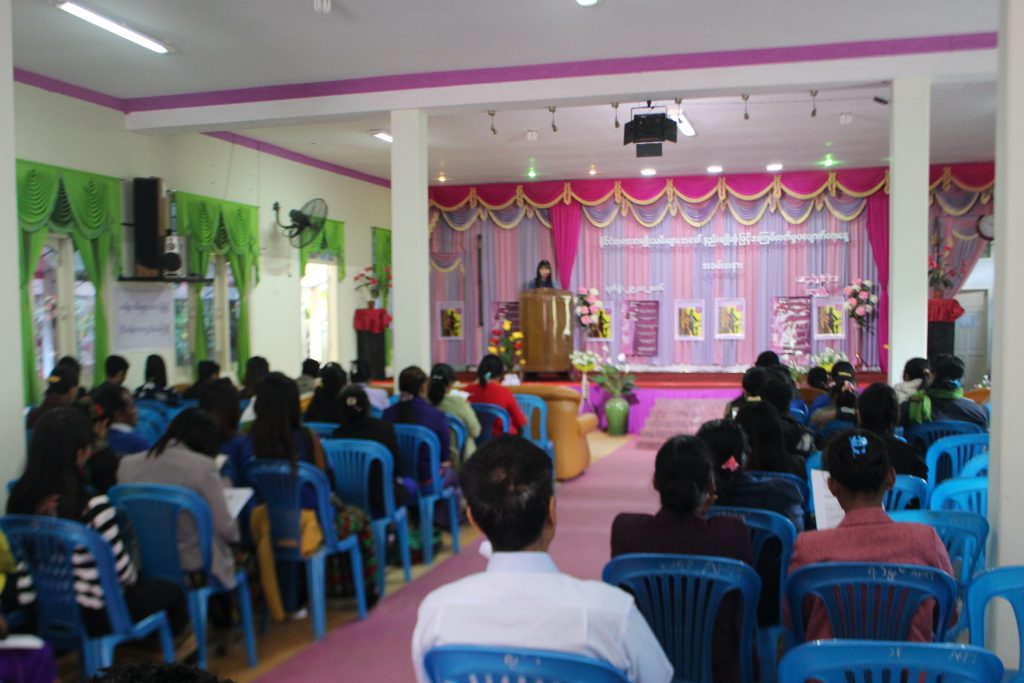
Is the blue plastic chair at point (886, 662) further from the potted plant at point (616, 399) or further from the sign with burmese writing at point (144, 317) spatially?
the potted plant at point (616, 399)

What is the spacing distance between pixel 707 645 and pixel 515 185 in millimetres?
10835

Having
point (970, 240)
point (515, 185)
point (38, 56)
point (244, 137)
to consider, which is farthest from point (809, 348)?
point (38, 56)

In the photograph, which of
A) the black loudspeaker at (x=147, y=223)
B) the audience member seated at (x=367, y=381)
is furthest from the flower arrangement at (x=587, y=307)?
the black loudspeaker at (x=147, y=223)

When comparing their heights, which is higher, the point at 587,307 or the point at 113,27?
the point at 113,27

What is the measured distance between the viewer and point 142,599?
9.00ft

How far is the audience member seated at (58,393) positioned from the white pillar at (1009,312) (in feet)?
14.5

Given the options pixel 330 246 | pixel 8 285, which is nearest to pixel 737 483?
pixel 8 285

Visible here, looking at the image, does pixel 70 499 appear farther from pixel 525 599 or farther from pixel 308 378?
pixel 308 378

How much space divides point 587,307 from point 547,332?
28.5 inches

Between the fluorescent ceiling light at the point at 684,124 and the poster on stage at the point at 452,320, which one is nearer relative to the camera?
the fluorescent ceiling light at the point at 684,124

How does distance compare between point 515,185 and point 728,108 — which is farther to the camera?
point 515,185

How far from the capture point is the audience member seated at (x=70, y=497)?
8.41 feet

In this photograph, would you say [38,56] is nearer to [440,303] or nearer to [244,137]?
[244,137]

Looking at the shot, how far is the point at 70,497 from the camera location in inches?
103
